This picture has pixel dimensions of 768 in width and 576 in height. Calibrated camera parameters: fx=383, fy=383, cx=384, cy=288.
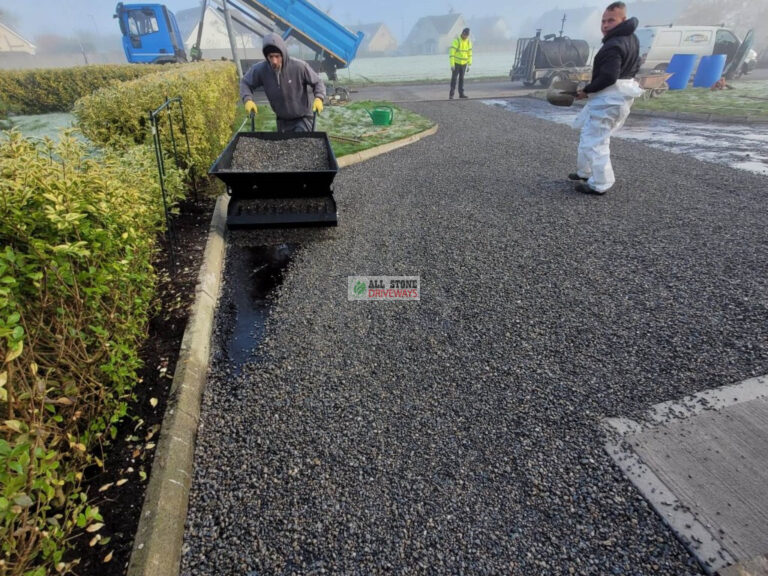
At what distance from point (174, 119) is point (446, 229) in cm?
383

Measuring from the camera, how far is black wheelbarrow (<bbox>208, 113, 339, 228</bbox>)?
4.07m

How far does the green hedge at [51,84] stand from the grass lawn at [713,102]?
1792cm

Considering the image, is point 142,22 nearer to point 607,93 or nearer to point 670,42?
point 607,93

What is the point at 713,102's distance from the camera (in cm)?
1156

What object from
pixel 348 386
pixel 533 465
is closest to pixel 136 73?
pixel 348 386

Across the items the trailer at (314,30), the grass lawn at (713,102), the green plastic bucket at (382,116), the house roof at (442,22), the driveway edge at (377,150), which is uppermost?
the house roof at (442,22)

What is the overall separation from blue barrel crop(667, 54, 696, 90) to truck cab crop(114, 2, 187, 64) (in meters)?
21.2

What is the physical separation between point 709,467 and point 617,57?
4717 millimetres

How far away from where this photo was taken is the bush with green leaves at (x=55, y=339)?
1.31 metres

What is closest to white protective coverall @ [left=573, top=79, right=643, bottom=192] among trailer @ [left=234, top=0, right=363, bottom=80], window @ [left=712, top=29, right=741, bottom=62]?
trailer @ [left=234, top=0, right=363, bottom=80]

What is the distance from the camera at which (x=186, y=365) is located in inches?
96.7

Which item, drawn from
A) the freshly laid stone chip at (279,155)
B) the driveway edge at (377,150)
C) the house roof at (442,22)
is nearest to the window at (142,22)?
the driveway edge at (377,150)

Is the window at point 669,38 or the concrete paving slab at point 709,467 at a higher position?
the window at point 669,38

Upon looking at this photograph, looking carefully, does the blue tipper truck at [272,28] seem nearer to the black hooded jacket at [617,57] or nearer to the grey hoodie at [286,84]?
the grey hoodie at [286,84]
